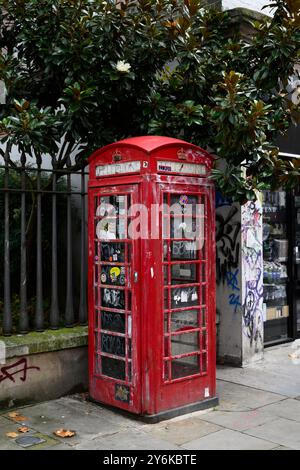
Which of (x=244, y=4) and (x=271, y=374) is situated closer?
(x=271, y=374)

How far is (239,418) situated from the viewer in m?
5.35

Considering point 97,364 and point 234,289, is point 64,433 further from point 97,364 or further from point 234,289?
point 234,289

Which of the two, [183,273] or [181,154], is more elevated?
[181,154]

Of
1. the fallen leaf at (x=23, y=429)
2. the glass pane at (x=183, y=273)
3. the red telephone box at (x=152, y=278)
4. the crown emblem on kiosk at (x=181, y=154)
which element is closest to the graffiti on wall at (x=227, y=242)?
the red telephone box at (x=152, y=278)

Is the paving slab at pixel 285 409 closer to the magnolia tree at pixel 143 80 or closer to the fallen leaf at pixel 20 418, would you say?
the magnolia tree at pixel 143 80

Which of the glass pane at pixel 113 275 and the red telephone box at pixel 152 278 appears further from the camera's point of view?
the glass pane at pixel 113 275

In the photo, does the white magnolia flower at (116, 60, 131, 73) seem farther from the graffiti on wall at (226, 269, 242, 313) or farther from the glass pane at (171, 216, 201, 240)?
the graffiti on wall at (226, 269, 242, 313)

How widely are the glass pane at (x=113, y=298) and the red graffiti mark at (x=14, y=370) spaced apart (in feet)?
3.26

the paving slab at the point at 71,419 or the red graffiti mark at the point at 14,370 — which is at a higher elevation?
the red graffiti mark at the point at 14,370

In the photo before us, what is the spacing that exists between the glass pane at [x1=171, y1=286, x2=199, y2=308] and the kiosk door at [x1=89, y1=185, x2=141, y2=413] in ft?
1.37

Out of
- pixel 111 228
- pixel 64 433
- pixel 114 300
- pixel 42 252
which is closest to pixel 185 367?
pixel 114 300

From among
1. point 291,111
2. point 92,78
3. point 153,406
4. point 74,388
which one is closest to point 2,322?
point 74,388

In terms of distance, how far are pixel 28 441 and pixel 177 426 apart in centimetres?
134

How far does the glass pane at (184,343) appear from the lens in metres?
5.40
